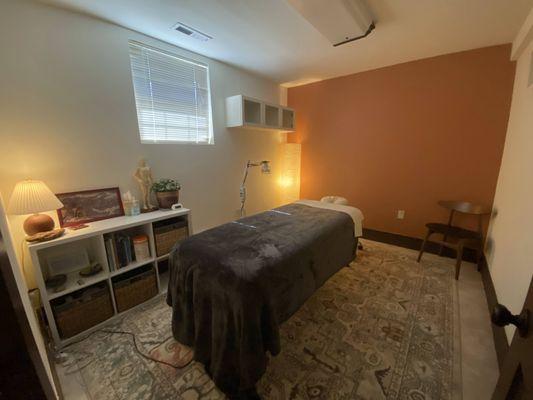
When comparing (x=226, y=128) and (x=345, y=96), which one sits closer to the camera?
(x=226, y=128)

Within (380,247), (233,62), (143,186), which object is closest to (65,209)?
(143,186)

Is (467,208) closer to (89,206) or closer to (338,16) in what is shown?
(338,16)

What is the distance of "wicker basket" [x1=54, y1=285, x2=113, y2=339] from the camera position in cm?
148

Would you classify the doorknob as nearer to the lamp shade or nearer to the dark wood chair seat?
the dark wood chair seat

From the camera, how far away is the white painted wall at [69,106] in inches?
58.4

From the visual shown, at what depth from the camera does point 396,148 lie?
2926 mm

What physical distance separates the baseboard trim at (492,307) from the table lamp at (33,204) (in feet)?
9.76

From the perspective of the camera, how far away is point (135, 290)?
5.99ft

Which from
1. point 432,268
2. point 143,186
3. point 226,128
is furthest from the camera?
point 226,128

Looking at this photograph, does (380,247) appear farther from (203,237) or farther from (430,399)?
(203,237)

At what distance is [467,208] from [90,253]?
3.75 m

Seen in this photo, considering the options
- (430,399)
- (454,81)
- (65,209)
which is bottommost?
(430,399)

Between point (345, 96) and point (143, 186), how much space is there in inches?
115

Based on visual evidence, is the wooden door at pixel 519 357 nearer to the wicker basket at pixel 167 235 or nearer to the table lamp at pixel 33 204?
the wicker basket at pixel 167 235
